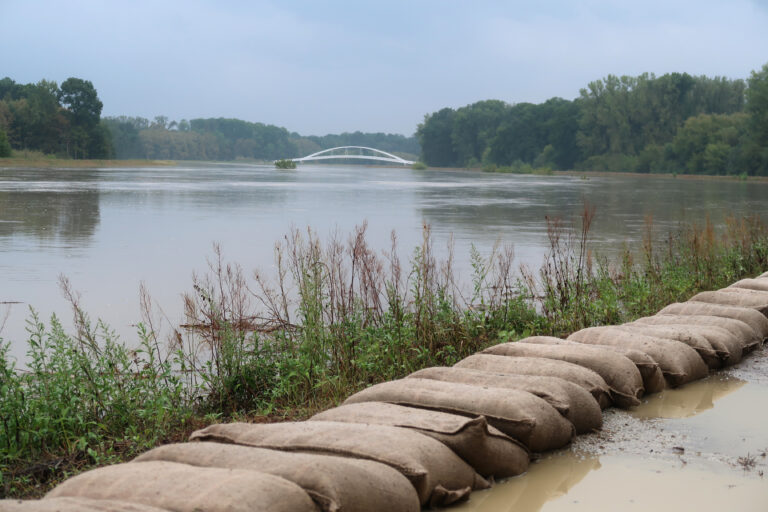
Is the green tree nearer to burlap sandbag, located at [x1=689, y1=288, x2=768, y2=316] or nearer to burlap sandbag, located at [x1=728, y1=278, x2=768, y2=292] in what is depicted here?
burlap sandbag, located at [x1=728, y1=278, x2=768, y2=292]

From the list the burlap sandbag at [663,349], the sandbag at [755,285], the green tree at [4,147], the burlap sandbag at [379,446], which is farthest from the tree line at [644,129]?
the burlap sandbag at [379,446]

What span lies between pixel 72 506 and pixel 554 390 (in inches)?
96.9

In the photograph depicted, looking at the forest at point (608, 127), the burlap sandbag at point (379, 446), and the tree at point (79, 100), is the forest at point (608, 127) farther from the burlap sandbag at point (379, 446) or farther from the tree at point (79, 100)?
the burlap sandbag at point (379, 446)

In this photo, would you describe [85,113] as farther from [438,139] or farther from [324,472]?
[324,472]

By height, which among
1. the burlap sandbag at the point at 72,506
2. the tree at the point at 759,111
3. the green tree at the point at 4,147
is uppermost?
the tree at the point at 759,111

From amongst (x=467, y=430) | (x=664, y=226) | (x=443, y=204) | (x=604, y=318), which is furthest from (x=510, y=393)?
(x=443, y=204)

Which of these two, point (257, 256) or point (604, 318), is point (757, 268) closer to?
point (604, 318)

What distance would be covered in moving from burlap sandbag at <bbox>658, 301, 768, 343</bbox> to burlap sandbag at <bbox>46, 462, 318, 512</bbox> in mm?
4428

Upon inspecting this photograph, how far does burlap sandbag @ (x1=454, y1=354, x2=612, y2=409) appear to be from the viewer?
14.5ft

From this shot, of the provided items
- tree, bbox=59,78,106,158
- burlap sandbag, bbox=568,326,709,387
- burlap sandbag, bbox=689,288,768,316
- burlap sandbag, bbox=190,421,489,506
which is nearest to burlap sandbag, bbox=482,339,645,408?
burlap sandbag, bbox=568,326,709,387

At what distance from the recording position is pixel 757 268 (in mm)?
10102

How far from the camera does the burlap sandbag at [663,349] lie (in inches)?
202

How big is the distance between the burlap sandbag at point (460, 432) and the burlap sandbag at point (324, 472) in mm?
418

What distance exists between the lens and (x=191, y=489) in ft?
8.67
